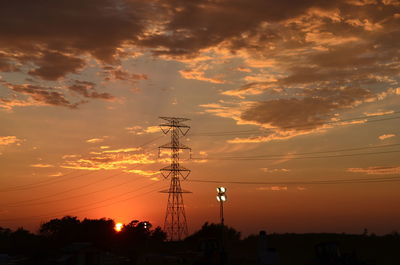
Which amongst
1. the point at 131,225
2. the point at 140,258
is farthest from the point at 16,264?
the point at 131,225

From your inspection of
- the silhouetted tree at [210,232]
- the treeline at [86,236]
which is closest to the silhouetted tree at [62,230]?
the treeline at [86,236]

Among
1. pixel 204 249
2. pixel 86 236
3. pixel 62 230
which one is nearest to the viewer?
pixel 204 249

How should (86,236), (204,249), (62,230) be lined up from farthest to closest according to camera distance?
(62,230)
(86,236)
(204,249)

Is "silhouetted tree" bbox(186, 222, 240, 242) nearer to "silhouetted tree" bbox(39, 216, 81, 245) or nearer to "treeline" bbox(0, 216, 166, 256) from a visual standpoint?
"treeline" bbox(0, 216, 166, 256)

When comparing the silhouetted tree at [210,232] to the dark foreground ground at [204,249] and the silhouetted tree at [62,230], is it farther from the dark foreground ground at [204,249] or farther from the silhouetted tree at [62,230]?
the silhouetted tree at [62,230]

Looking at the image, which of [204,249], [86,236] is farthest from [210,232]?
[204,249]

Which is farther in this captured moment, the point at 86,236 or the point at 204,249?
the point at 86,236

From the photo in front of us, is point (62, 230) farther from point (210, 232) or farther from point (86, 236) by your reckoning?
point (210, 232)

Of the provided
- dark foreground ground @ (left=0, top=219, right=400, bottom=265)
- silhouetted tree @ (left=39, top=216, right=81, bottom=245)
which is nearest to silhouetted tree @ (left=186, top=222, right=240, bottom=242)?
dark foreground ground @ (left=0, top=219, right=400, bottom=265)

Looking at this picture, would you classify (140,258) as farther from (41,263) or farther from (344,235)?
(344,235)

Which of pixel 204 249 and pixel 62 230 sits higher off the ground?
pixel 62 230

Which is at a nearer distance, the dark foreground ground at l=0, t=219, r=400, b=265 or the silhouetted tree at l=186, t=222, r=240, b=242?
the dark foreground ground at l=0, t=219, r=400, b=265

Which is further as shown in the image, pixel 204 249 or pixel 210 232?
pixel 210 232

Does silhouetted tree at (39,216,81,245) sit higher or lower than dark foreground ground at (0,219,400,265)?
higher
